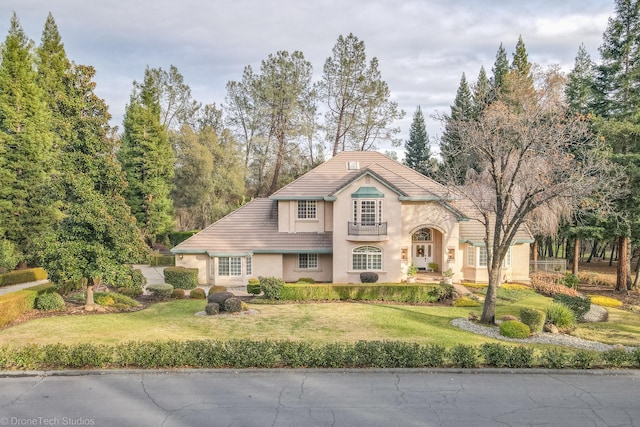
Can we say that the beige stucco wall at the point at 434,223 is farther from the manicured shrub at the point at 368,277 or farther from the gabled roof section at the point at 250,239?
the gabled roof section at the point at 250,239

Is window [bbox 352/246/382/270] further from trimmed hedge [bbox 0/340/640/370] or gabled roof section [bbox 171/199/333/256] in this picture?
trimmed hedge [bbox 0/340/640/370]

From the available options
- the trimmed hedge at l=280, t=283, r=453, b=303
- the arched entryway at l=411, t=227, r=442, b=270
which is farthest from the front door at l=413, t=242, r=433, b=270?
the trimmed hedge at l=280, t=283, r=453, b=303

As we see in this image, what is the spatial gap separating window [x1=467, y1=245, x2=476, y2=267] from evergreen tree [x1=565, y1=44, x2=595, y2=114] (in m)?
12.0

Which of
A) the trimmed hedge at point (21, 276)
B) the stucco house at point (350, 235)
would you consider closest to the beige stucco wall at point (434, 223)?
the stucco house at point (350, 235)

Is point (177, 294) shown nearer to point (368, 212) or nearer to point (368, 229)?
point (368, 229)

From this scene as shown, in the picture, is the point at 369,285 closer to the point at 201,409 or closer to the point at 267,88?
the point at 201,409

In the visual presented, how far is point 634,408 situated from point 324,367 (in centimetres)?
801

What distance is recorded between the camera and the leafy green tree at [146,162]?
4219 cm

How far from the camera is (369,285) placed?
24797 millimetres

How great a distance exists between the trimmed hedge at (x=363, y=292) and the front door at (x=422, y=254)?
752 centimetres

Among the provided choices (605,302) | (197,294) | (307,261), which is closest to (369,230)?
(307,261)

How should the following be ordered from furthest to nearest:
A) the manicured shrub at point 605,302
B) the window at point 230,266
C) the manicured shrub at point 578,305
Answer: the window at point 230,266
the manicured shrub at point 605,302
the manicured shrub at point 578,305

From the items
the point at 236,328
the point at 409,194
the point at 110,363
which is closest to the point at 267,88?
the point at 409,194

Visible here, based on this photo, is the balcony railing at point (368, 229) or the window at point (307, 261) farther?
the window at point (307, 261)
